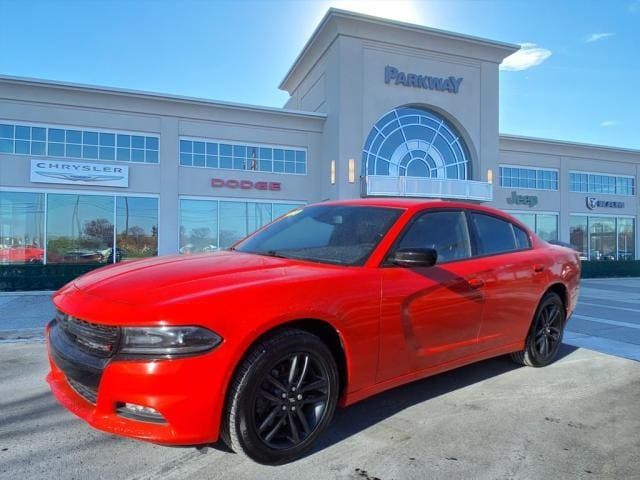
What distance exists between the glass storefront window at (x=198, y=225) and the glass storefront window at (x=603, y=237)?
22.8m

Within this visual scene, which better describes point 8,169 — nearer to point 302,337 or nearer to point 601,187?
point 302,337

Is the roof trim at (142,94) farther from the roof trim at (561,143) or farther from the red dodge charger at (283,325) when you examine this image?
the red dodge charger at (283,325)

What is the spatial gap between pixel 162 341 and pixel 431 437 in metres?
1.89

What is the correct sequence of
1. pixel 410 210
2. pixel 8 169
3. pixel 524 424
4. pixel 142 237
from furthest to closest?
pixel 142 237, pixel 8 169, pixel 410 210, pixel 524 424

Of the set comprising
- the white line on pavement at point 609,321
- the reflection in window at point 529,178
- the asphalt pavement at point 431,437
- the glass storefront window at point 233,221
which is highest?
Result: the reflection in window at point 529,178

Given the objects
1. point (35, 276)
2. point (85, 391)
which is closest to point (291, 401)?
point (85, 391)

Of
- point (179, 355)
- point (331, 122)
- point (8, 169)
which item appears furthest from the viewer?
point (331, 122)

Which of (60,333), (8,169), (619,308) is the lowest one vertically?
(619,308)

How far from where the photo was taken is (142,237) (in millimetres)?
19469

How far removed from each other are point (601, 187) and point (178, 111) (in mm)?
27943

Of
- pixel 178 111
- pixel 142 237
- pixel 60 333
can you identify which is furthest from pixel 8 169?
pixel 60 333

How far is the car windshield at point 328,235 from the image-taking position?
3240 mm

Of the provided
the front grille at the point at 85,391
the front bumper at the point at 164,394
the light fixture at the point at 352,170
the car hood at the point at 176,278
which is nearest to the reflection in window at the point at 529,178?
the light fixture at the point at 352,170

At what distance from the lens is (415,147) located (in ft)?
78.6
